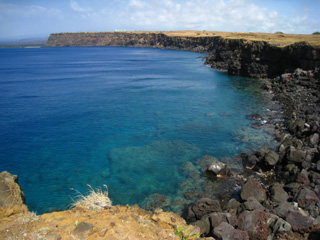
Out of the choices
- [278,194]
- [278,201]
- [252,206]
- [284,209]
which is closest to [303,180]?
[278,194]

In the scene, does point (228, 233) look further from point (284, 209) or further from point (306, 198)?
point (306, 198)

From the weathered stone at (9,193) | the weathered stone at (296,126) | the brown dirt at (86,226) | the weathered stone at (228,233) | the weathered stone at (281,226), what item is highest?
the weathered stone at (9,193)

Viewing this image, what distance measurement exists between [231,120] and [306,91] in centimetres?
2155

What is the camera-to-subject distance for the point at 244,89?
59.3 meters

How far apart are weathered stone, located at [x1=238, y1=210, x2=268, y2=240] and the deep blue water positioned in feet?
24.7

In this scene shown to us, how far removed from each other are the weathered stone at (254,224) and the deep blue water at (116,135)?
24.7ft

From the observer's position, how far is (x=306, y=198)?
17734 millimetres

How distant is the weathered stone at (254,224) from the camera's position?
561 inches

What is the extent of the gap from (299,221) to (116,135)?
24.5 m

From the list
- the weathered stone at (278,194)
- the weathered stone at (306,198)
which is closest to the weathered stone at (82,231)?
the weathered stone at (278,194)

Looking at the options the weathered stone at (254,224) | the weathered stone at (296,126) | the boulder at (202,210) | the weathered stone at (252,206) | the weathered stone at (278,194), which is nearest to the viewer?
the weathered stone at (254,224)

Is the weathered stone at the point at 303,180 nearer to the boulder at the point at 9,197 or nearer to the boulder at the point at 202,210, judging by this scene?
the boulder at the point at 202,210

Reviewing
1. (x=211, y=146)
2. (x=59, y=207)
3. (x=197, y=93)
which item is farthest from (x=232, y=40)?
(x=59, y=207)

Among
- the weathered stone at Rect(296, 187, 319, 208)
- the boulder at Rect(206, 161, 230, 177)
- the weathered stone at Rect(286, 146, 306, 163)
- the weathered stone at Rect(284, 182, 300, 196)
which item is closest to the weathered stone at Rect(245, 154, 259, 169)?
the boulder at Rect(206, 161, 230, 177)
